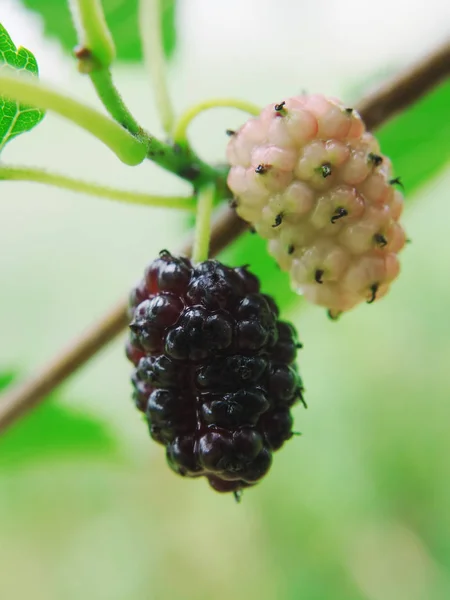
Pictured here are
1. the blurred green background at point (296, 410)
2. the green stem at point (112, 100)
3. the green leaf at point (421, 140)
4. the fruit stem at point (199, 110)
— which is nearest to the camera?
the green stem at point (112, 100)

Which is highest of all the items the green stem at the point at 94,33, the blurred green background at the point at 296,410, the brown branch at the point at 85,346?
the green stem at the point at 94,33

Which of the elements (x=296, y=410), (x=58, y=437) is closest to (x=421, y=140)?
(x=58, y=437)

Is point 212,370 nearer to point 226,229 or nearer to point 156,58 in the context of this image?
point 226,229

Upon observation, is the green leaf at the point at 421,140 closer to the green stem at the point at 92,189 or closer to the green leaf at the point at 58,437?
the green stem at the point at 92,189

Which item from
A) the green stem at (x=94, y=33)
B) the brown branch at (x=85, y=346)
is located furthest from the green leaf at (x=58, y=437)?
the green stem at (x=94, y=33)

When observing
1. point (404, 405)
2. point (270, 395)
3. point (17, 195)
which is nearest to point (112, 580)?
point (404, 405)

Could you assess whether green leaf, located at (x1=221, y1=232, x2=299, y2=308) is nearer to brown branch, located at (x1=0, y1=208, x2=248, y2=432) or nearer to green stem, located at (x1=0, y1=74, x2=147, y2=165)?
brown branch, located at (x1=0, y1=208, x2=248, y2=432)
